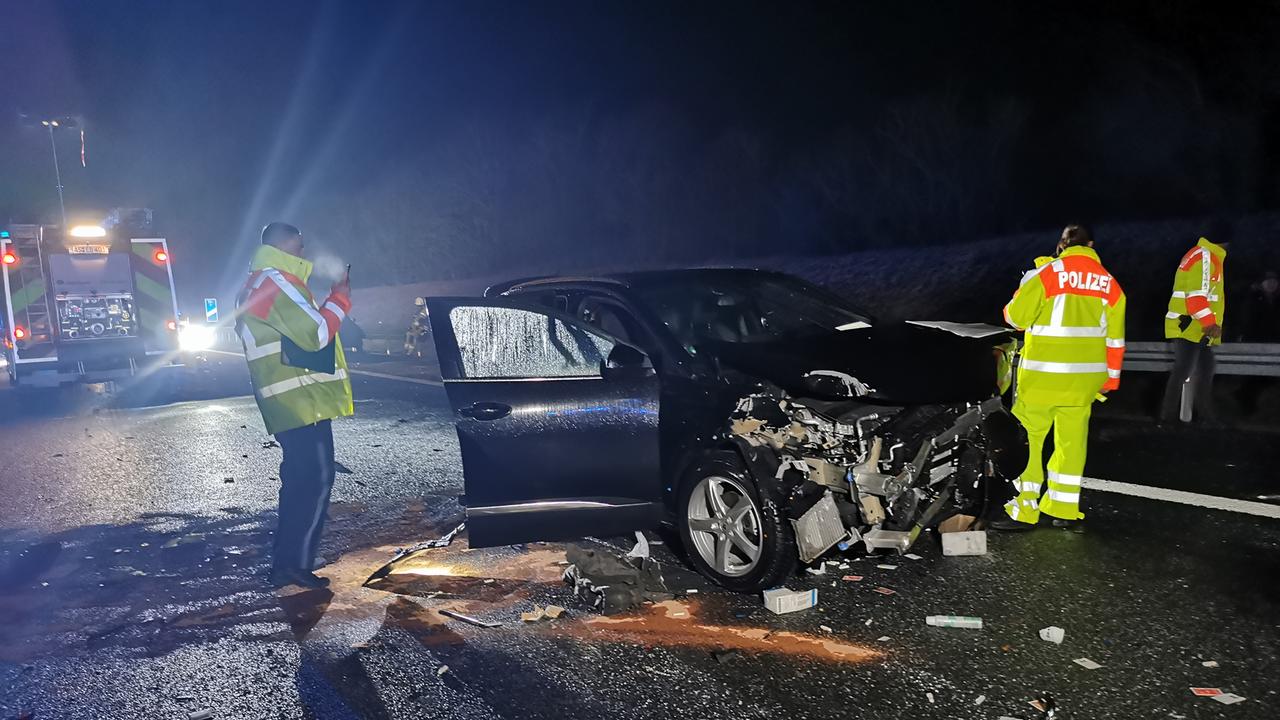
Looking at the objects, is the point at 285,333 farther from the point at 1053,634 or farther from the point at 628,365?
the point at 1053,634

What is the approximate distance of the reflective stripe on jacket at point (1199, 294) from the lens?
7648mm

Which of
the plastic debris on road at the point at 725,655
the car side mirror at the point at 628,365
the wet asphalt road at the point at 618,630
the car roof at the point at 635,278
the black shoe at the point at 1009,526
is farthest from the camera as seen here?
the car roof at the point at 635,278

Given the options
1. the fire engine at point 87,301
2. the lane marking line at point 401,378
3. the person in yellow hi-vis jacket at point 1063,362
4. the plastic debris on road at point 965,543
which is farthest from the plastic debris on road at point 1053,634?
the fire engine at point 87,301

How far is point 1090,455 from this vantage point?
6.86 metres

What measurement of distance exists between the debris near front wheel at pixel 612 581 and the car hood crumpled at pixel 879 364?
3.90 feet

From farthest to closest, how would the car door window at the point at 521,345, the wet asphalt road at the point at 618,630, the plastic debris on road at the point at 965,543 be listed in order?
the car door window at the point at 521,345, the plastic debris on road at the point at 965,543, the wet asphalt road at the point at 618,630

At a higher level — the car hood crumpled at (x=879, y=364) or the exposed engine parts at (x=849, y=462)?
the car hood crumpled at (x=879, y=364)

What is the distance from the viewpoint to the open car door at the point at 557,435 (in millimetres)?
4430

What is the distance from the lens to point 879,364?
165 inches

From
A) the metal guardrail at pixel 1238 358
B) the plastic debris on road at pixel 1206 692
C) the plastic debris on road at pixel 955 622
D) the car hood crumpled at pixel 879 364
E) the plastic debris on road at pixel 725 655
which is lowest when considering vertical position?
the plastic debris on road at pixel 1206 692

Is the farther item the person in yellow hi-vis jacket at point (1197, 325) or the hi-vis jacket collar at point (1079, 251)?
the person in yellow hi-vis jacket at point (1197, 325)

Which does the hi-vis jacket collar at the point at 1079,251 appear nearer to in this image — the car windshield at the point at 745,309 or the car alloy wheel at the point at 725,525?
the car windshield at the point at 745,309

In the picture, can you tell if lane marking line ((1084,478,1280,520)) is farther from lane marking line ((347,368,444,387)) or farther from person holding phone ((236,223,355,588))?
lane marking line ((347,368,444,387))

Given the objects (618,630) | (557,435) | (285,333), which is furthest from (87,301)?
(618,630)
